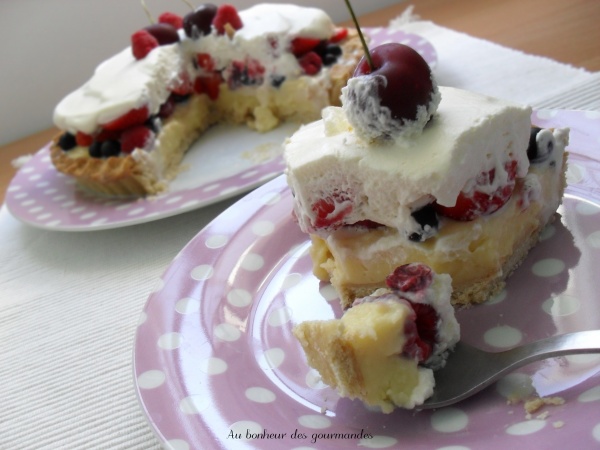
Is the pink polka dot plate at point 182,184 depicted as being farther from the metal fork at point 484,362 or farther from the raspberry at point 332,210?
the metal fork at point 484,362

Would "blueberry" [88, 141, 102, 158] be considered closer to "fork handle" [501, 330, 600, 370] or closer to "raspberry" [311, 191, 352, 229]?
"raspberry" [311, 191, 352, 229]

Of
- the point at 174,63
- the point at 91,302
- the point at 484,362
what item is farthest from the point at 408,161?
the point at 174,63

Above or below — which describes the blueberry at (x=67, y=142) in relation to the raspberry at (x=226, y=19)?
below

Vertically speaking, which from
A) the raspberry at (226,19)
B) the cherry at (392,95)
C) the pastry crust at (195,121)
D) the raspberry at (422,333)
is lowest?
the pastry crust at (195,121)

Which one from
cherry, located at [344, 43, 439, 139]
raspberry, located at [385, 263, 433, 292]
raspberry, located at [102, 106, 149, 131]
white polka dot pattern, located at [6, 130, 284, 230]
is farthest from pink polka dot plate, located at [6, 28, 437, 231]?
raspberry, located at [385, 263, 433, 292]

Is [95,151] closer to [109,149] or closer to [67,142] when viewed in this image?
[109,149]

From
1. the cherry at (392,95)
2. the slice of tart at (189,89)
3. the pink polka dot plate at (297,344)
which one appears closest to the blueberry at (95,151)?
the slice of tart at (189,89)
